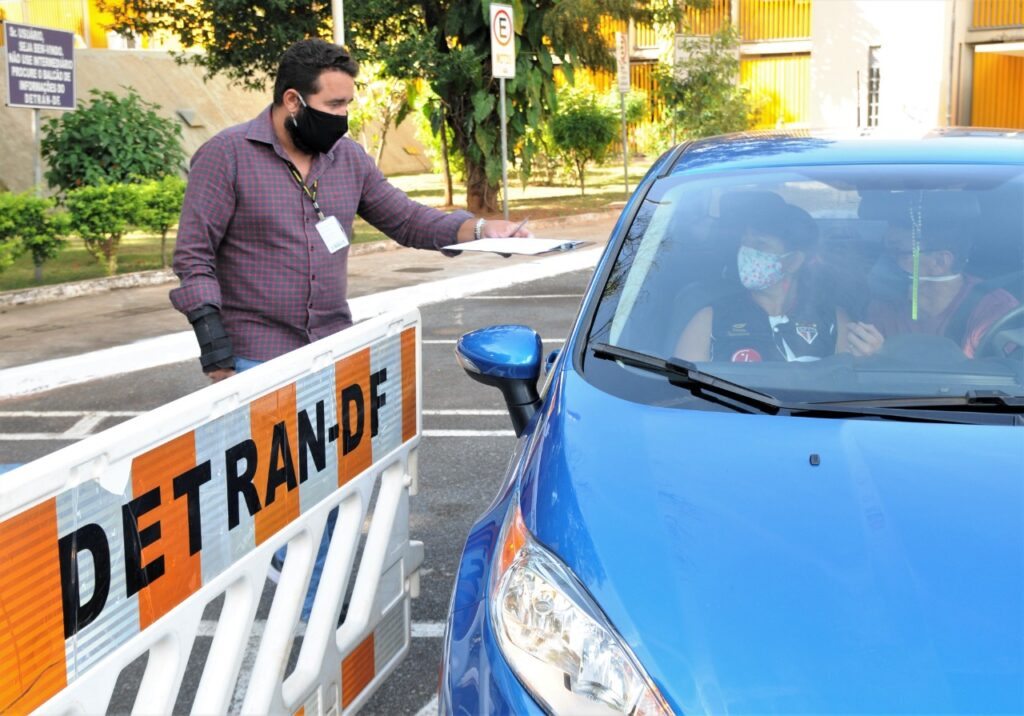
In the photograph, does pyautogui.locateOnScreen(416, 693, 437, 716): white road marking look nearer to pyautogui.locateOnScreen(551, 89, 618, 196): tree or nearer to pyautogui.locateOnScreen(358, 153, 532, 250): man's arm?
pyautogui.locateOnScreen(358, 153, 532, 250): man's arm

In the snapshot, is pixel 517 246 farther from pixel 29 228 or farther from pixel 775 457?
pixel 29 228

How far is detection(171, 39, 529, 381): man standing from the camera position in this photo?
3773 mm

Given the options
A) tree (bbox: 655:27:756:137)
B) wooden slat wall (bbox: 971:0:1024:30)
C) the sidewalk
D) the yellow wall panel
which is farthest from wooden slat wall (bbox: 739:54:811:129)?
the sidewalk

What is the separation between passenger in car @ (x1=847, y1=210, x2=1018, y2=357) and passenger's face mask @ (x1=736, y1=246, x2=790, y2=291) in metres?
0.26

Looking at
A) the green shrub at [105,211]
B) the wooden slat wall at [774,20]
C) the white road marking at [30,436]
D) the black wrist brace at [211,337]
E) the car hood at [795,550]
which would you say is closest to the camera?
the car hood at [795,550]

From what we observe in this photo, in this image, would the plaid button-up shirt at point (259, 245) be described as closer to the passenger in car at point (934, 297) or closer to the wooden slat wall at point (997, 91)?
the passenger in car at point (934, 297)

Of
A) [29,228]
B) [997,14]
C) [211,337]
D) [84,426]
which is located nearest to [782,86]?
[997,14]

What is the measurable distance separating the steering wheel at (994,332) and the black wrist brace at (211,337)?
2.14m

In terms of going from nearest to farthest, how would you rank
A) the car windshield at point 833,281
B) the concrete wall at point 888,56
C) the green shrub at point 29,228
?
the car windshield at point 833,281 → the green shrub at point 29,228 → the concrete wall at point 888,56

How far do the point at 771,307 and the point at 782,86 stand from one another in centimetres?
3708

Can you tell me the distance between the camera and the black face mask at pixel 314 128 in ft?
12.6

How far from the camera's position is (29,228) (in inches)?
469

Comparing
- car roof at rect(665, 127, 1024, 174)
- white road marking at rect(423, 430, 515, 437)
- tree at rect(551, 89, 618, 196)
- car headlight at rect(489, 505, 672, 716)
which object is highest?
tree at rect(551, 89, 618, 196)

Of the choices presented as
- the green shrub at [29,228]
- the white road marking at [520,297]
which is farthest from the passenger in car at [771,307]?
the green shrub at [29,228]
